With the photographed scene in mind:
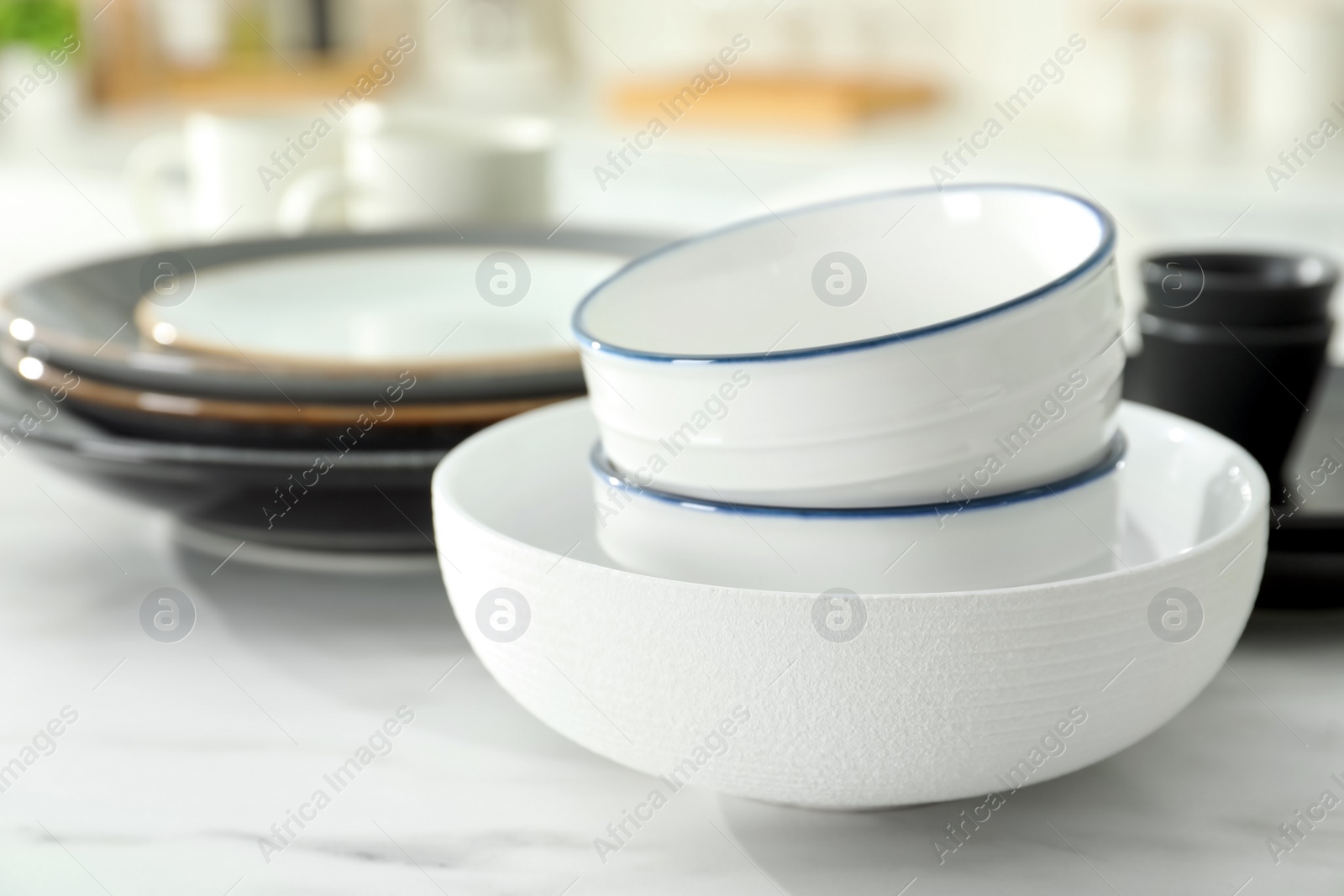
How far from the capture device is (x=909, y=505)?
46cm

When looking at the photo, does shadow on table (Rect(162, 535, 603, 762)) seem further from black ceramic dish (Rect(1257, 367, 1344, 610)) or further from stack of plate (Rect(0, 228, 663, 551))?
black ceramic dish (Rect(1257, 367, 1344, 610))

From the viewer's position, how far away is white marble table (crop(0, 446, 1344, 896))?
44 centimetres

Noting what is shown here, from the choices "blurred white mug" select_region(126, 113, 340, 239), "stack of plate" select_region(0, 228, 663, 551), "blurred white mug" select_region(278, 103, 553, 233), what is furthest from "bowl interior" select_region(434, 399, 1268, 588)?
"blurred white mug" select_region(126, 113, 340, 239)

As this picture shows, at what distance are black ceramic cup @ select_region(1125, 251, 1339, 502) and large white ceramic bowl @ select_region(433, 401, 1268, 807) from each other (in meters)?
0.21

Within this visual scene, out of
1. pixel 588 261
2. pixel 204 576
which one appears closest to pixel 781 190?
pixel 588 261

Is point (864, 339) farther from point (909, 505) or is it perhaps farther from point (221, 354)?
point (221, 354)

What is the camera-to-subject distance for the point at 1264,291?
635 mm

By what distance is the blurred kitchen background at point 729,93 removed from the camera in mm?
2348

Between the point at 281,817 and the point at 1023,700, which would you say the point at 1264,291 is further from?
the point at 281,817

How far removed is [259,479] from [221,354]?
84mm

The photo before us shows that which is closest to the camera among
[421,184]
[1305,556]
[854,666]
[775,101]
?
[854,666]

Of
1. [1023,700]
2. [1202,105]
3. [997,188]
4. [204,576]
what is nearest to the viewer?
[1023,700]

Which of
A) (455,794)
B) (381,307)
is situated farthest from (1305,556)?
(381,307)

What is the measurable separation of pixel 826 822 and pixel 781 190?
2205 mm
